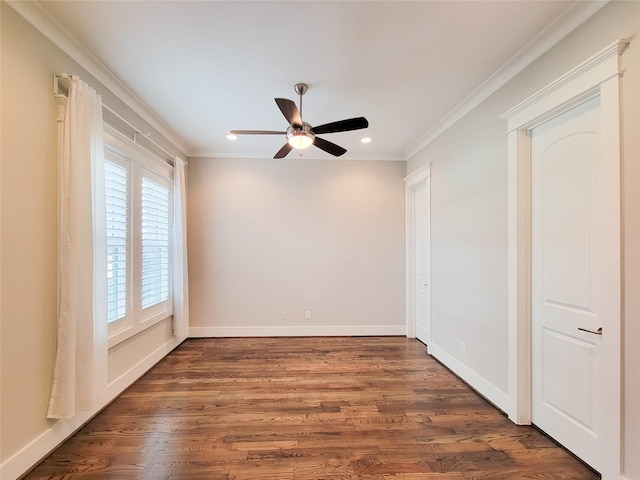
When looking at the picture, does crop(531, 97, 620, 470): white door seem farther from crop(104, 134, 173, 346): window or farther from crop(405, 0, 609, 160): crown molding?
crop(104, 134, 173, 346): window

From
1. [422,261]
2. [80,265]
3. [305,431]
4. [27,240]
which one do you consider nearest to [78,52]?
[27,240]

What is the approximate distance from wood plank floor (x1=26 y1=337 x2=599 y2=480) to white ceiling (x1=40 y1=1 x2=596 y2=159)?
9.27 feet

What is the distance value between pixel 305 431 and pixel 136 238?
2449 mm

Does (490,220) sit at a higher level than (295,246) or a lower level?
higher

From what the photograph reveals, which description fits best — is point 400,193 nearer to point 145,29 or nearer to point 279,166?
point 279,166

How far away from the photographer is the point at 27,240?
1744 mm

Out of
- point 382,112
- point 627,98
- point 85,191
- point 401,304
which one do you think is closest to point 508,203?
point 627,98

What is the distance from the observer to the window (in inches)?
102

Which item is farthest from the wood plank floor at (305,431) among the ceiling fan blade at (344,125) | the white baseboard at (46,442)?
the ceiling fan blade at (344,125)

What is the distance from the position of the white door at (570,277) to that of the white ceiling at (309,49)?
78 centimetres

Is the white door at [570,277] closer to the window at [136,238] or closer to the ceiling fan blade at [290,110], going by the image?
the ceiling fan blade at [290,110]

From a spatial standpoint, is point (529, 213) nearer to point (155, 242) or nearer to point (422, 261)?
point (422, 261)

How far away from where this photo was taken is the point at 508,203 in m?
2.34

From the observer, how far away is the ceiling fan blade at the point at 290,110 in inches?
79.5
